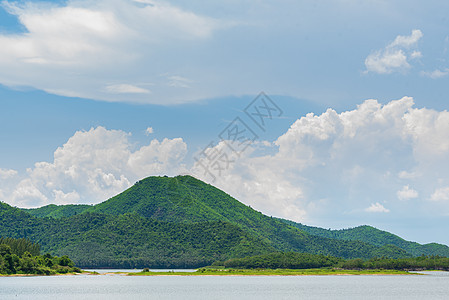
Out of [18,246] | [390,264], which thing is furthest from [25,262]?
[390,264]

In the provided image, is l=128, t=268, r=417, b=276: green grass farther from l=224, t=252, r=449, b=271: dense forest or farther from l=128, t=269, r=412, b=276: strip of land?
l=224, t=252, r=449, b=271: dense forest

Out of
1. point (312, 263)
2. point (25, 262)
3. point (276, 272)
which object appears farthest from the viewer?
point (312, 263)

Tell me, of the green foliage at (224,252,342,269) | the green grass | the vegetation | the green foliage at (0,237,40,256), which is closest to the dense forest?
the green foliage at (224,252,342,269)

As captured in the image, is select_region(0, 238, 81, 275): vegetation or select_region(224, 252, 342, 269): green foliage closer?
select_region(0, 238, 81, 275): vegetation

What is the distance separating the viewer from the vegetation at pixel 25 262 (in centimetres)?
12975

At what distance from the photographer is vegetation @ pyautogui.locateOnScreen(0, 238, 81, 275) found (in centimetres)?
12975

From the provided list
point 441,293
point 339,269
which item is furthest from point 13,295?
point 339,269

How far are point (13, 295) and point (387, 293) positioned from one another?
215 feet

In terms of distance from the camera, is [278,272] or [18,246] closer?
[18,246]

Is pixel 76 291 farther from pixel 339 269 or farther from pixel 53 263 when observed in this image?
pixel 339 269

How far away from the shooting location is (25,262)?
134250 mm

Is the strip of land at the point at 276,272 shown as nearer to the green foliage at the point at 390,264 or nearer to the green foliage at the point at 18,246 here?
the green foliage at the point at 390,264

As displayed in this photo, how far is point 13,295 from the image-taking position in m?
86.9

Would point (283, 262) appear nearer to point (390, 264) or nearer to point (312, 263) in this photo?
point (312, 263)
